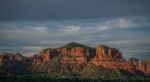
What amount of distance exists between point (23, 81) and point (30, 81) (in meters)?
9.21

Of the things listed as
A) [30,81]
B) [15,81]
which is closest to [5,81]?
[15,81]

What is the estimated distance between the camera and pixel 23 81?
189750mm

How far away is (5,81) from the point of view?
183 m

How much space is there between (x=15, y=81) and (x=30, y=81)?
13706 millimetres

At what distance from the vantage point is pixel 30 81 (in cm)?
19862

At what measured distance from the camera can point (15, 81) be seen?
611ft

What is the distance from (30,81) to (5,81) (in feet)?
59.6

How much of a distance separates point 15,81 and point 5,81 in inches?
197

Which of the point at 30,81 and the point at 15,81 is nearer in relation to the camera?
the point at 15,81

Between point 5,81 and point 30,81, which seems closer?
point 5,81

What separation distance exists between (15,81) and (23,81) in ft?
15.9

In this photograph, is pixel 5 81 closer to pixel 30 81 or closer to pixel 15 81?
pixel 15 81
